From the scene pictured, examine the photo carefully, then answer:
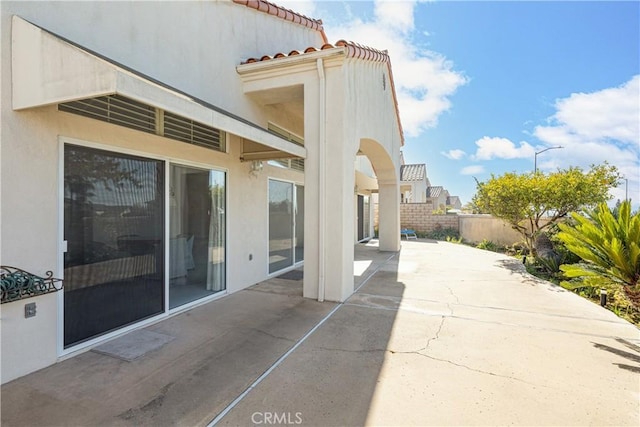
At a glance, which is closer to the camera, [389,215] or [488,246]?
[389,215]

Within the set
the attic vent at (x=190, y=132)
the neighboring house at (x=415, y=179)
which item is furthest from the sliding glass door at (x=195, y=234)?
the neighboring house at (x=415, y=179)

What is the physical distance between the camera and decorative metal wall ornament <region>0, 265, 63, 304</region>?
318 cm

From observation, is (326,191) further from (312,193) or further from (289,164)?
(289,164)

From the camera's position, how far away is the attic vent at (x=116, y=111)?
3981 millimetres

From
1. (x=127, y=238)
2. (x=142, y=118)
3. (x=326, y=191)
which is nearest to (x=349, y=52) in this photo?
(x=326, y=191)

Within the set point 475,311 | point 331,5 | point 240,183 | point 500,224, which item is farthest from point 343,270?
point 500,224

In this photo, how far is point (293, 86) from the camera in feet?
22.4

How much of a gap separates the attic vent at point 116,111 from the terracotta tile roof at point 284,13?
165 inches

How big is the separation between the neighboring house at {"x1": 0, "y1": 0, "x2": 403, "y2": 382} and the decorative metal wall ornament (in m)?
0.11

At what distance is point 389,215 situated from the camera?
47.5ft

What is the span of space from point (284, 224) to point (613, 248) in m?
7.40

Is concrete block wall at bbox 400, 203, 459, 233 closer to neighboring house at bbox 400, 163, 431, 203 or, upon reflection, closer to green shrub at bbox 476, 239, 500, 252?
green shrub at bbox 476, 239, 500, 252

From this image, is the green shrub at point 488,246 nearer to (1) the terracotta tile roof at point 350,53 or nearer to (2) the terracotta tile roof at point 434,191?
(1) the terracotta tile roof at point 350,53

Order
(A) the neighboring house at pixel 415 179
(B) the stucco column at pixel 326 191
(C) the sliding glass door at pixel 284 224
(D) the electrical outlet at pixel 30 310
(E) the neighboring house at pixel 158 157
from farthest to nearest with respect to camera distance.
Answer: (A) the neighboring house at pixel 415 179 < (C) the sliding glass door at pixel 284 224 < (B) the stucco column at pixel 326 191 < (D) the electrical outlet at pixel 30 310 < (E) the neighboring house at pixel 158 157
